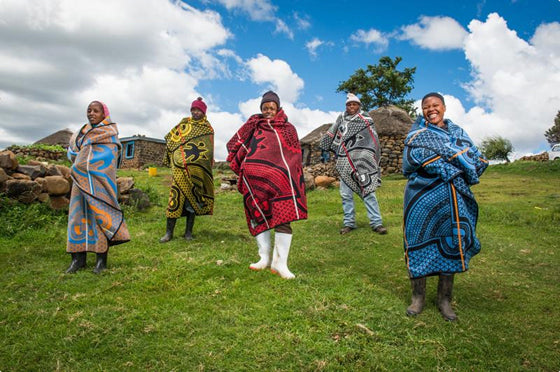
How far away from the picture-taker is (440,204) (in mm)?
3320

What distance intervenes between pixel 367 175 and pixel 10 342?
521 centimetres

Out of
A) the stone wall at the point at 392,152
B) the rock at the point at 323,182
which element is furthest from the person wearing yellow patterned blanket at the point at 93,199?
the stone wall at the point at 392,152

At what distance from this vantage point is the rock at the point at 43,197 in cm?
704

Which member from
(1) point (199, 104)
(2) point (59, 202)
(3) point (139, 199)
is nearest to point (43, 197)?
(2) point (59, 202)

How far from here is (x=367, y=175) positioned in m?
6.43

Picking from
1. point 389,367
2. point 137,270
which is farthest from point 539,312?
point 137,270

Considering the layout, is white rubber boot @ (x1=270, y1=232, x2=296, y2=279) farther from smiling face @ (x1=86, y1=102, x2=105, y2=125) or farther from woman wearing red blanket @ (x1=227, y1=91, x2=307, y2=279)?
smiling face @ (x1=86, y1=102, x2=105, y2=125)

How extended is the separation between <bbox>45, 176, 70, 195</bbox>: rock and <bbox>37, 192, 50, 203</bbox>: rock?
3.5 inches

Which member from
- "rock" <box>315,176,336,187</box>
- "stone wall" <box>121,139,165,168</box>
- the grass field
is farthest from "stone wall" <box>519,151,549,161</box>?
"stone wall" <box>121,139,165,168</box>

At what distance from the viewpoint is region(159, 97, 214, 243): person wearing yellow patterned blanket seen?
19.5 feet

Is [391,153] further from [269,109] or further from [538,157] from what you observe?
[269,109]

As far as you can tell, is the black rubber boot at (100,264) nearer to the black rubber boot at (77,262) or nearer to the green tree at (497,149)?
the black rubber boot at (77,262)

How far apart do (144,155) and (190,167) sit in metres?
23.9

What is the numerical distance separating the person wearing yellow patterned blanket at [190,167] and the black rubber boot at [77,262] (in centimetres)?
145
